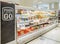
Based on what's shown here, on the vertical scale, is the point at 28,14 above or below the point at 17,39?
above

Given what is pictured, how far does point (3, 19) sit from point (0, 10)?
0.54ft

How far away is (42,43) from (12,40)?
3.21 feet

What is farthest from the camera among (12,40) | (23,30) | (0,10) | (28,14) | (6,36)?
(28,14)

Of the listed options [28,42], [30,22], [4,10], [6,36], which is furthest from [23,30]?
[4,10]

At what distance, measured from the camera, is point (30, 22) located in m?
3.04

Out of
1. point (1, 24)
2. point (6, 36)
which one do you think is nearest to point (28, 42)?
point (6, 36)

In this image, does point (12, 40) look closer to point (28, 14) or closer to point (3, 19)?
point (3, 19)

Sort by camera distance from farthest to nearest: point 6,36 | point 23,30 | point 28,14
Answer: point 28,14, point 23,30, point 6,36

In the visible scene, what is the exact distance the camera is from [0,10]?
1.74 metres

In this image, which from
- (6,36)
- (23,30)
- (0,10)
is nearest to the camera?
(0,10)

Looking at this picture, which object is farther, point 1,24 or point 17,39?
point 17,39

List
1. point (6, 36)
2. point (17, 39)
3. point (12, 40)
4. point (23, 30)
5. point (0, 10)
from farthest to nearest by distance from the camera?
1. point (23, 30)
2. point (17, 39)
3. point (12, 40)
4. point (6, 36)
5. point (0, 10)

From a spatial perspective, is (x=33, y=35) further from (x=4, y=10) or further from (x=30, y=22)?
(x=4, y=10)

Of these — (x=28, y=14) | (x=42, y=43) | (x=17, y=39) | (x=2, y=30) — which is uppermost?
(x=28, y=14)
